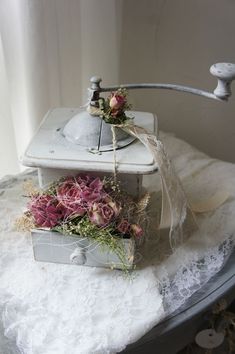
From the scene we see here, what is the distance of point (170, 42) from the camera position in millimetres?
1168

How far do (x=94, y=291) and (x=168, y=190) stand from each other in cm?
20

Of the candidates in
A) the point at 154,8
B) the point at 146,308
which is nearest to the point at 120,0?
the point at 154,8

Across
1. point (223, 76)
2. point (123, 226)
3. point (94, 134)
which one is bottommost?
point (123, 226)

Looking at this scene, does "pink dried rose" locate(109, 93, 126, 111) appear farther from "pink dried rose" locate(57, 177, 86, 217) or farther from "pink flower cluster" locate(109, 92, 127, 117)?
"pink dried rose" locate(57, 177, 86, 217)

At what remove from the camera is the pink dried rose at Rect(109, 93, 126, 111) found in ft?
2.24

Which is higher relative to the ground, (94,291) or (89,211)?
(89,211)

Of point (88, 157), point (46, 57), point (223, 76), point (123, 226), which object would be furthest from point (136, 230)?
point (46, 57)

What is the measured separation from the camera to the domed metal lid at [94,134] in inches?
27.5

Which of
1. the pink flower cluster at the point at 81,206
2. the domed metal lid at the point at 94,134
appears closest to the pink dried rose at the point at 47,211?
the pink flower cluster at the point at 81,206

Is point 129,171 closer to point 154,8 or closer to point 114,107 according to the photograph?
point 114,107

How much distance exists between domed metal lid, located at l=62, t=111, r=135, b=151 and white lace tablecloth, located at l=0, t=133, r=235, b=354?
0.65ft

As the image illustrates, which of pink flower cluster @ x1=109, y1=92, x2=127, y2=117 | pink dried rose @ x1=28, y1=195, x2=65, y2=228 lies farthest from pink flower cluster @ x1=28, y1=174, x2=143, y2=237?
pink flower cluster @ x1=109, y1=92, x2=127, y2=117

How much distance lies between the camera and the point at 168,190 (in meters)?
0.72

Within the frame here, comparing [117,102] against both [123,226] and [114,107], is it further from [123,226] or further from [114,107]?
[123,226]
